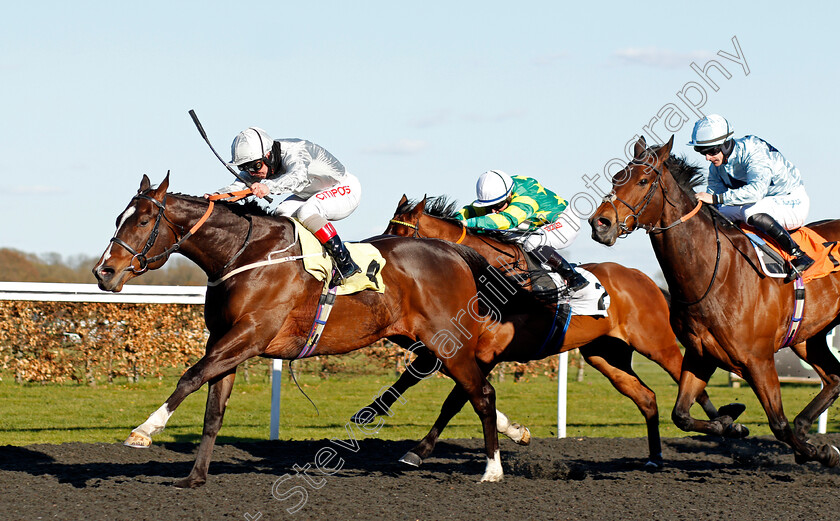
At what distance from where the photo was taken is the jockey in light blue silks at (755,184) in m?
4.88

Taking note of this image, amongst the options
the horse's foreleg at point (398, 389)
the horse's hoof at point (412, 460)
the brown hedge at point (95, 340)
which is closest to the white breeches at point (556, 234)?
the horse's foreleg at point (398, 389)

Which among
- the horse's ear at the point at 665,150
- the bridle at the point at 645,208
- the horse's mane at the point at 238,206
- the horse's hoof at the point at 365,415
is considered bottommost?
the horse's hoof at the point at 365,415

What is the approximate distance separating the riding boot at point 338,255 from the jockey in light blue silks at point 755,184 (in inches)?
76.7

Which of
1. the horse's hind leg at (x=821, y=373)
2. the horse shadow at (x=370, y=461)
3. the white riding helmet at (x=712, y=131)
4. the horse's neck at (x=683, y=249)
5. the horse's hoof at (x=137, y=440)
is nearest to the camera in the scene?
the horse's hoof at (x=137, y=440)

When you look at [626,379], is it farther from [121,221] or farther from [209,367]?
[121,221]

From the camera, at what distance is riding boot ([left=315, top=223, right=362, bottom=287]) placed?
462 centimetres

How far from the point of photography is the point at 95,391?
8.27m

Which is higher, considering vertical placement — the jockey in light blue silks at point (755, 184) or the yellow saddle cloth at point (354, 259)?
the jockey in light blue silks at point (755, 184)

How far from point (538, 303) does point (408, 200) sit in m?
1.35

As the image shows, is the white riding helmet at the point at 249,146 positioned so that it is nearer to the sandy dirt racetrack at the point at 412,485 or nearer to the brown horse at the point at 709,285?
the sandy dirt racetrack at the point at 412,485

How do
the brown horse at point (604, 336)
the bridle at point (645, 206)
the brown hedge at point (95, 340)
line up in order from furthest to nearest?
the brown hedge at point (95, 340) < the brown horse at point (604, 336) < the bridle at point (645, 206)

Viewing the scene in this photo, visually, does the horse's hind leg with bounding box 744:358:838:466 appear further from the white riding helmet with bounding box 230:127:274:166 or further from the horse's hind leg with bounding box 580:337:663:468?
the white riding helmet with bounding box 230:127:274:166

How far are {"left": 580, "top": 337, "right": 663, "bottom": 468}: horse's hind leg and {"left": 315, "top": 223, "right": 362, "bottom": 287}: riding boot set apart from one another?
6.98 ft

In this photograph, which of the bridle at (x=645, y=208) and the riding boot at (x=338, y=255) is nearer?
the bridle at (x=645, y=208)
